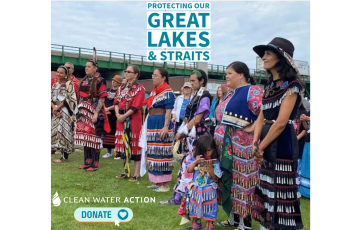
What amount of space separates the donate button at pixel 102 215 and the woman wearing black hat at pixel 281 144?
1.53m

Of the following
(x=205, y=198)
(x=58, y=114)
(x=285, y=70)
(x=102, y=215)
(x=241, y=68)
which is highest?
(x=241, y=68)

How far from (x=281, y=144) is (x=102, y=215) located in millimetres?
2009

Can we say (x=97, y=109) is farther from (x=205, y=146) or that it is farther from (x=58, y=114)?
(x=205, y=146)

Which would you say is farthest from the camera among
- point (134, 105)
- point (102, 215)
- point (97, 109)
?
point (97, 109)

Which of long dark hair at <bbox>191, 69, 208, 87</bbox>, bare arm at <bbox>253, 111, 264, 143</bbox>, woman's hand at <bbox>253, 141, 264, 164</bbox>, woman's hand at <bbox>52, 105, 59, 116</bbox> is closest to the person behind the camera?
woman's hand at <bbox>253, 141, 264, 164</bbox>

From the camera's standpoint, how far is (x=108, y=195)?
4215 millimetres

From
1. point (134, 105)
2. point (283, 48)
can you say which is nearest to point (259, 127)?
point (283, 48)

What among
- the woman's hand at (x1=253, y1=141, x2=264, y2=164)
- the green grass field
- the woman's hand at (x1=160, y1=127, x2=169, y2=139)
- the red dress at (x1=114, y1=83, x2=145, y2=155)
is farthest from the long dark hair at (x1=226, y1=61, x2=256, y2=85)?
the red dress at (x1=114, y1=83, x2=145, y2=155)

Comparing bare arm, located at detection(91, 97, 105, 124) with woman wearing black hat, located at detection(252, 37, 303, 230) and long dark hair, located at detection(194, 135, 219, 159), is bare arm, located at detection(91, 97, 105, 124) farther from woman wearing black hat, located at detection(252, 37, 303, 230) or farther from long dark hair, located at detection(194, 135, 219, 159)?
woman wearing black hat, located at detection(252, 37, 303, 230)

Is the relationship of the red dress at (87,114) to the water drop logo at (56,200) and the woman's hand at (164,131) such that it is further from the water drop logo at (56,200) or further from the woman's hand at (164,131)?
the water drop logo at (56,200)

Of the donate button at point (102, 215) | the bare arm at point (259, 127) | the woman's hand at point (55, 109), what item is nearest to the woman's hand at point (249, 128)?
the bare arm at point (259, 127)

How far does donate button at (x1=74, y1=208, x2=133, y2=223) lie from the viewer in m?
3.42

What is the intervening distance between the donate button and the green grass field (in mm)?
44
